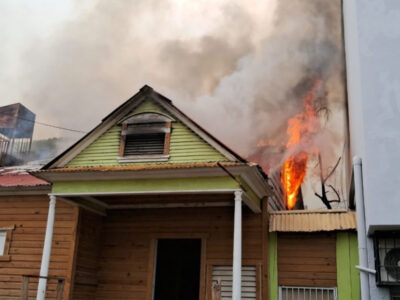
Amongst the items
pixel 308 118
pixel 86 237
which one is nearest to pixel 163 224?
pixel 86 237

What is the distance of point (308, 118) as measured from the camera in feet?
79.5

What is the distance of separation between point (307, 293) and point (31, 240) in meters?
7.64

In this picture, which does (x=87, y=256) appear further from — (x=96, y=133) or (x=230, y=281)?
(x=230, y=281)

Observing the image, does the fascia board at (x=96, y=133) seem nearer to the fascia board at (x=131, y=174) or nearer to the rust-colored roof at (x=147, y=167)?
the fascia board at (x=131, y=174)

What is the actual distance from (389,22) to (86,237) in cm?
935

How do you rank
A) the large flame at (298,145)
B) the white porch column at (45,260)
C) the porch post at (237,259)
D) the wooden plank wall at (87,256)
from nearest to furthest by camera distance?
1. the porch post at (237,259)
2. the white porch column at (45,260)
3. the wooden plank wall at (87,256)
4. the large flame at (298,145)

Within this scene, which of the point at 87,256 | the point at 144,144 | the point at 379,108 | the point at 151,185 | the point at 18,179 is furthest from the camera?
the point at 18,179

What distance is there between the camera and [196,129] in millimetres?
11641

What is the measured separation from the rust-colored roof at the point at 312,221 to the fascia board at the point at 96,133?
471 centimetres

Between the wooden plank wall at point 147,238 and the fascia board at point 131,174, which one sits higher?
the fascia board at point 131,174

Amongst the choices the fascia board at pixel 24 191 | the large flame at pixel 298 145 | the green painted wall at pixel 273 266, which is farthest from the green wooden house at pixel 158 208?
the large flame at pixel 298 145

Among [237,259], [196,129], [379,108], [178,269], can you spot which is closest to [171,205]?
[178,269]

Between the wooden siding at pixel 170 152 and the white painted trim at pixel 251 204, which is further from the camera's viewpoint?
the wooden siding at pixel 170 152

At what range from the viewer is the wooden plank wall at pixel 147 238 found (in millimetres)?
12523
